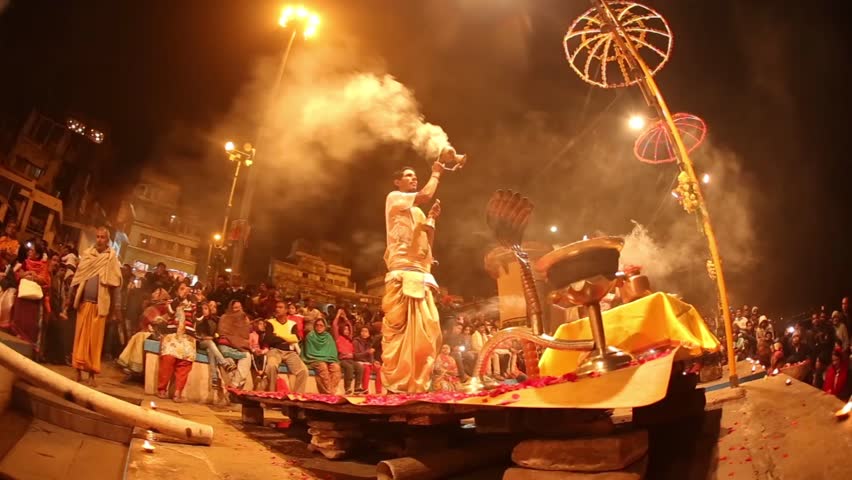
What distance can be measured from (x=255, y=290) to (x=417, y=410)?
1020 centimetres

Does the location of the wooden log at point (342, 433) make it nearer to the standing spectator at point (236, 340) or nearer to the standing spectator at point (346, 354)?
the standing spectator at point (236, 340)

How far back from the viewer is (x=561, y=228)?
59.5 feet

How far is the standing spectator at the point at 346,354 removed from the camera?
8.93m

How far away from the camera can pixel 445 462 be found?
2990 mm

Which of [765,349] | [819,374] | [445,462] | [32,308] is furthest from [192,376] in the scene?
[765,349]

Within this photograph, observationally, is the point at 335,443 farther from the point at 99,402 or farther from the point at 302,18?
the point at 302,18

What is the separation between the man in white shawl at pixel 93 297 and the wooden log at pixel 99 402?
332 cm

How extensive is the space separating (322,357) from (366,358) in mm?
1278

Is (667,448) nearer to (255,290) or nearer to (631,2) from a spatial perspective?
(631,2)

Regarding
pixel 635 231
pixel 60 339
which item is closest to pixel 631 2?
pixel 60 339

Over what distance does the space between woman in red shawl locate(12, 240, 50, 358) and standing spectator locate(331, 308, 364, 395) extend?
4.87 m

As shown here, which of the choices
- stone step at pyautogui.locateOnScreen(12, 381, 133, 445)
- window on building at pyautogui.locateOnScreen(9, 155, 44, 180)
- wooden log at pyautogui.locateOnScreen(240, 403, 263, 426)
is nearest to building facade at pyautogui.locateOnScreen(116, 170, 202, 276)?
window on building at pyautogui.locateOnScreen(9, 155, 44, 180)

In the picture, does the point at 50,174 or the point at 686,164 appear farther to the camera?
the point at 50,174

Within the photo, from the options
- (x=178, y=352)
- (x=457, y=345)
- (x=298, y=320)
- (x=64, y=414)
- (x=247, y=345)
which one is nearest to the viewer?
(x=64, y=414)
